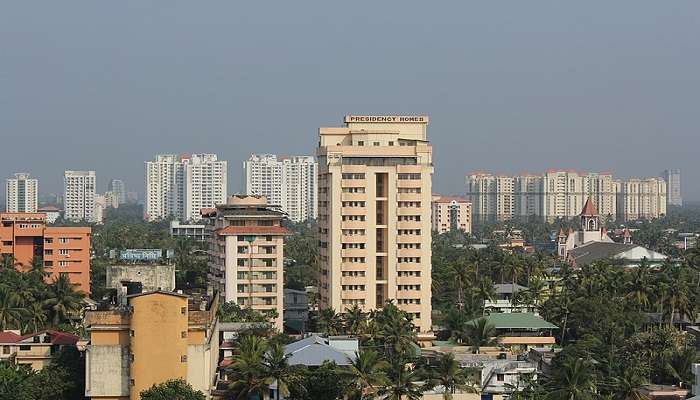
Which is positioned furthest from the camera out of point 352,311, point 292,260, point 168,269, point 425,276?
point 292,260

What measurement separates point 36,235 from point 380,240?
30.0m

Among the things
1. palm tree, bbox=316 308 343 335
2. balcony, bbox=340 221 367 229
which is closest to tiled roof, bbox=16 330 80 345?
palm tree, bbox=316 308 343 335

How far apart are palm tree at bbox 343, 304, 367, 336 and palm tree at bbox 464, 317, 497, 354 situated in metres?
4.81

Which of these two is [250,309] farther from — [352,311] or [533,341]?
[533,341]

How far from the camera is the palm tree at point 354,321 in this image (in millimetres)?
55550

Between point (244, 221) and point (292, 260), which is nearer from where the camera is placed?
point (244, 221)

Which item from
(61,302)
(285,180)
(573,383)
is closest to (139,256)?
(61,302)

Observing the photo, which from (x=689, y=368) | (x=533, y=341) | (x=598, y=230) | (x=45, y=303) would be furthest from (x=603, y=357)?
(x=598, y=230)

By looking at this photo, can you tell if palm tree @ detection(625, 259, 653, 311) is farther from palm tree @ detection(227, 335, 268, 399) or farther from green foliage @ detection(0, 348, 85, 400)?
green foliage @ detection(0, 348, 85, 400)

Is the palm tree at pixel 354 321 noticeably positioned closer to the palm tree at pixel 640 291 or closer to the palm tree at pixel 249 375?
the palm tree at pixel 640 291

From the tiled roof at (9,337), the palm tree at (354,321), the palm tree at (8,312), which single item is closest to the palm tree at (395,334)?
the palm tree at (354,321)

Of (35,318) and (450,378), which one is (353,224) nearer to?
(35,318)

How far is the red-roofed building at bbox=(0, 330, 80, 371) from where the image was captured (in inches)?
1748

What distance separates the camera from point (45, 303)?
59750 mm
